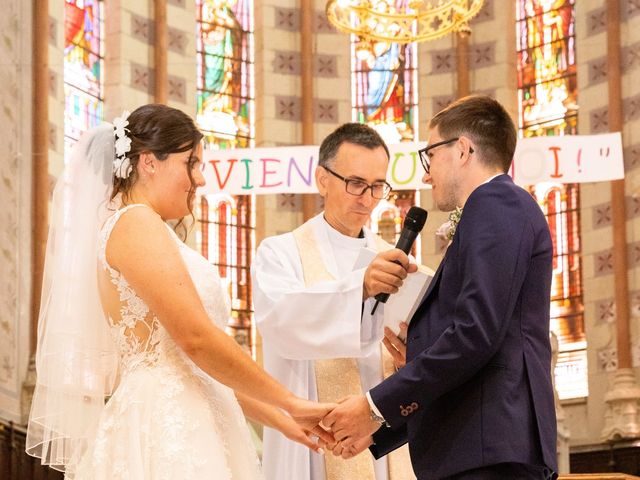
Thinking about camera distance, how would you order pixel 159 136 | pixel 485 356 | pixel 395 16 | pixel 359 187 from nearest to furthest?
pixel 485 356
pixel 159 136
pixel 359 187
pixel 395 16

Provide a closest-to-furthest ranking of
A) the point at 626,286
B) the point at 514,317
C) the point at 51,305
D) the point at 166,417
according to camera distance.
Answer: the point at 514,317 < the point at 166,417 < the point at 51,305 < the point at 626,286

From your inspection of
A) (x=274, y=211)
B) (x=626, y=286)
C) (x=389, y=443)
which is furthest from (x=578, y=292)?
(x=389, y=443)

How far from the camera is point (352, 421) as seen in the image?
370 cm

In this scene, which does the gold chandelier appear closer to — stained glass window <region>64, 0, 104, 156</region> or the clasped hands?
stained glass window <region>64, 0, 104, 156</region>

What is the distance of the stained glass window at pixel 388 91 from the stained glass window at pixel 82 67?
102 inches

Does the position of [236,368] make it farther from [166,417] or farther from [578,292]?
[578,292]

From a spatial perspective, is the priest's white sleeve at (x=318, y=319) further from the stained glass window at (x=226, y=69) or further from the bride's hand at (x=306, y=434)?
the stained glass window at (x=226, y=69)

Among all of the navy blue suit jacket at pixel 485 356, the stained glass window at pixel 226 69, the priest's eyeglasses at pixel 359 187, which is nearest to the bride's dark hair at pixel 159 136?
the navy blue suit jacket at pixel 485 356

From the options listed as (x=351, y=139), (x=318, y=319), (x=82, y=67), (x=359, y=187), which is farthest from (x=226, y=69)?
(x=318, y=319)

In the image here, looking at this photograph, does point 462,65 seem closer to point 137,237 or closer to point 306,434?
point 306,434

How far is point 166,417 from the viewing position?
371 centimetres

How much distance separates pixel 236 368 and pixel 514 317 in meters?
0.85

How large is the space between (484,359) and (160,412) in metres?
0.98

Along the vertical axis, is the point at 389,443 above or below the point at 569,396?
above
